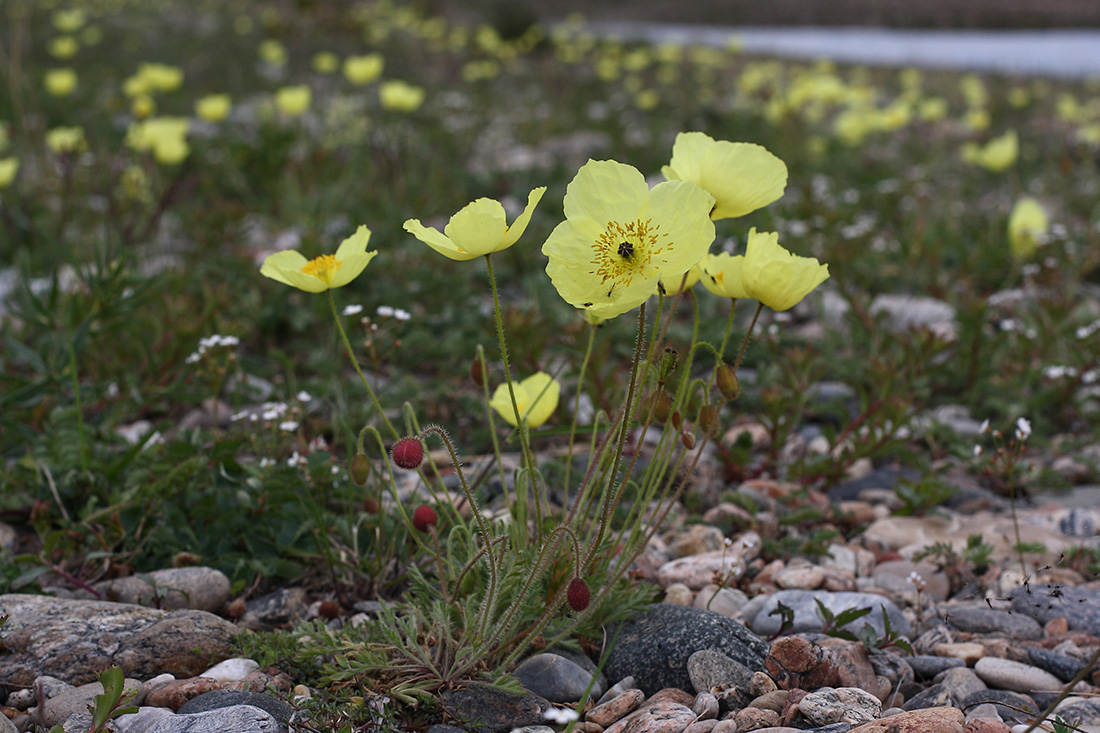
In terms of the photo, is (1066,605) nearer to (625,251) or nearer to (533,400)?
(533,400)

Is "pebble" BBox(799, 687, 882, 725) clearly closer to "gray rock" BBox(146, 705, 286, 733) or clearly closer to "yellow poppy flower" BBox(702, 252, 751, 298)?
"yellow poppy flower" BBox(702, 252, 751, 298)

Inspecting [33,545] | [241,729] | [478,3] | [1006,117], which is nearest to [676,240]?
[241,729]

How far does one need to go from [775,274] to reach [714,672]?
79cm

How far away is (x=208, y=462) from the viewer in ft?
7.47

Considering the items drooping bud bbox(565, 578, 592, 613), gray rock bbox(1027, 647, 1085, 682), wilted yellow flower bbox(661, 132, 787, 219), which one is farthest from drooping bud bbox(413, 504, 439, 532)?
gray rock bbox(1027, 647, 1085, 682)

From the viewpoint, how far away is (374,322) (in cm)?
350

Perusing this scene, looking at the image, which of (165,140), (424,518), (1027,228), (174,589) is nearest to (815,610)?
(424,518)

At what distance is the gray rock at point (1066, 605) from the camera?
6.71 ft

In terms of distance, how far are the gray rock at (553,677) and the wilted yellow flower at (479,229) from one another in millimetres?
848

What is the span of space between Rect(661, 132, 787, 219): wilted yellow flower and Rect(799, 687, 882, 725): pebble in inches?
36.2

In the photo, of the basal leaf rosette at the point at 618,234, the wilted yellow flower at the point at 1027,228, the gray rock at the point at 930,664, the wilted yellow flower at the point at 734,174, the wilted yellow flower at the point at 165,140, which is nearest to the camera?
the basal leaf rosette at the point at 618,234

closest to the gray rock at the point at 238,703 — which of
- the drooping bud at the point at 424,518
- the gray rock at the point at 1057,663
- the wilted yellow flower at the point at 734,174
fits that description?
the drooping bud at the point at 424,518

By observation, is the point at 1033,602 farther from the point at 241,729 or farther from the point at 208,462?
the point at 208,462

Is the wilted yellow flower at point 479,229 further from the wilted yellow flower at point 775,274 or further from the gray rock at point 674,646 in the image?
the gray rock at point 674,646
